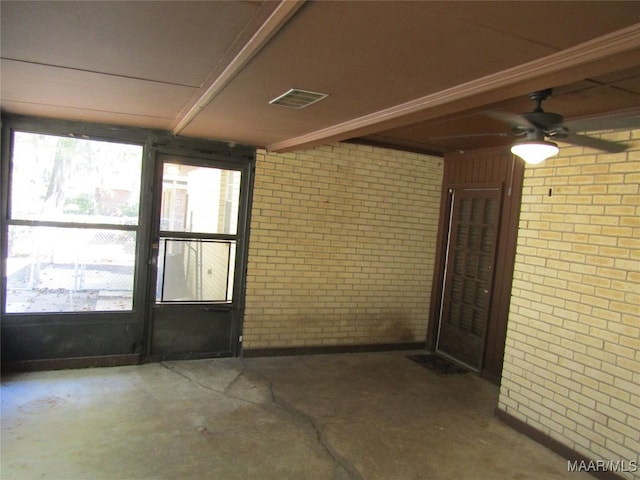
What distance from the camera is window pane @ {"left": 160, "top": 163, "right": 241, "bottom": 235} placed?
4.71 meters

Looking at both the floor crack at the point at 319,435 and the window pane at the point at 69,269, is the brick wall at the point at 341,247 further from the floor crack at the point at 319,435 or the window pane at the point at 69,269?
the window pane at the point at 69,269

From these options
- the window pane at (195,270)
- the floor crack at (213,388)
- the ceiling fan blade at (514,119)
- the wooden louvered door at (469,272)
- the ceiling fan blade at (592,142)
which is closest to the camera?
the ceiling fan blade at (514,119)

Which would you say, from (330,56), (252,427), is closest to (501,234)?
(252,427)

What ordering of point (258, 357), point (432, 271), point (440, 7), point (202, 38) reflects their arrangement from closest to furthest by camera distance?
point (440, 7) → point (202, 38) → point (258, 357) → point (432, 271)

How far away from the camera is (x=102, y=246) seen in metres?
4.49

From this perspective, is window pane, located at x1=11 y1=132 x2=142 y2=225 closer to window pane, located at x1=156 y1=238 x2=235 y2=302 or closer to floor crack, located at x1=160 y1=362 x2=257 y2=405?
window pane, located at x1=156 y1=238 x2=235 y2=302

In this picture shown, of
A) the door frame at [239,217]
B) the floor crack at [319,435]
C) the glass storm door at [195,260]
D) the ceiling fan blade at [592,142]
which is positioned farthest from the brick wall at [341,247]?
the ceiling fan blade at [592,142]

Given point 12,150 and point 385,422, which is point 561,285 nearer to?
point 385,422

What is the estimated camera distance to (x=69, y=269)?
173 inches

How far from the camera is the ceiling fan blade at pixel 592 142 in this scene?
105 inches

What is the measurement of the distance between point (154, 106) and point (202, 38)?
5.52 feet

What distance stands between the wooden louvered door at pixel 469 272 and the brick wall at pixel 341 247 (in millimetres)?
307

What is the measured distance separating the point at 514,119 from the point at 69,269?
14.0 ft

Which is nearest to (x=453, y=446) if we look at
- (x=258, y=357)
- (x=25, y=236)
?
(x=258, y=357)
